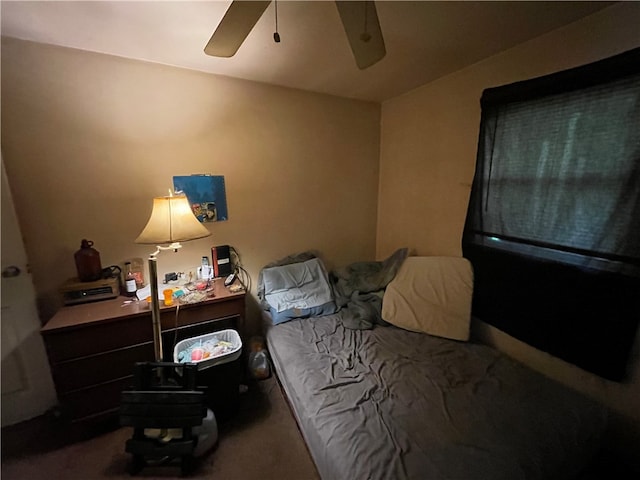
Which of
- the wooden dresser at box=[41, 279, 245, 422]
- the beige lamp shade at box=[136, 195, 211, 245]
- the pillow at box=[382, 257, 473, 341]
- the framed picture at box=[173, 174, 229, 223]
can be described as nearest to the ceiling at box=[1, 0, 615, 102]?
the framed picture at box=[173, 174, 229, 223]

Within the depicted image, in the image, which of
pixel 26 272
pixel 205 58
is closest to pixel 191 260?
pixel 26 272

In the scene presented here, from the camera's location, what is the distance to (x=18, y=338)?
1633 millimetres

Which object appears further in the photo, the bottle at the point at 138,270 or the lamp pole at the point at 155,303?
the bottle at the point at 138,270

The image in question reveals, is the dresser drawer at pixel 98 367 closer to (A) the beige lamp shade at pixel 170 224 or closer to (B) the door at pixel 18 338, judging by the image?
(B) the door at pixel 18 338

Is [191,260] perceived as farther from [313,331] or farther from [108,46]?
[108,46]

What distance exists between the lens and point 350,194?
2.73 m

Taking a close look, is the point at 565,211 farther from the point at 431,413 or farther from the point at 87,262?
the point at 87,262

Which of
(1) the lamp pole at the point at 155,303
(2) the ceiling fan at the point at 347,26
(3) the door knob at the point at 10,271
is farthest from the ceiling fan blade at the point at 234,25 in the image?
(3) the door knob at the point at 10,271

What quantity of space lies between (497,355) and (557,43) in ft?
5.97

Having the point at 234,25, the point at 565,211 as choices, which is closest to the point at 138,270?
the point at 234,25

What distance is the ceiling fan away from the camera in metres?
0.89

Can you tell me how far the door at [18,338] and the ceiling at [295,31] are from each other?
926mm

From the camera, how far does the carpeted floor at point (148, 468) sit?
4.59 ft

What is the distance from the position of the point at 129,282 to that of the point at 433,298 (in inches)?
83.4
